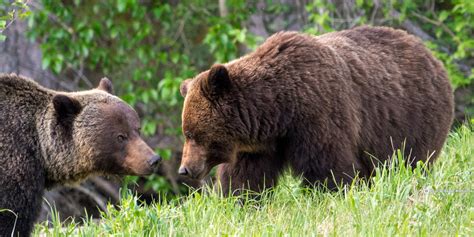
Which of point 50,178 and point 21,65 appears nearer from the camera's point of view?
point 50,178

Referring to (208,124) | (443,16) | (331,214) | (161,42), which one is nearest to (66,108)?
(208,124)

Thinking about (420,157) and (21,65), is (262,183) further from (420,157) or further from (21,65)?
(21,65)

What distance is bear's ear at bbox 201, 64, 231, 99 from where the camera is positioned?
254 inches

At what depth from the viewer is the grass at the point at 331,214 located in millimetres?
5059

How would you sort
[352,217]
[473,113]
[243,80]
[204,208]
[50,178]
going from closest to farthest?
[352,217], [204,208], [50,178], [243,80], [473,113]

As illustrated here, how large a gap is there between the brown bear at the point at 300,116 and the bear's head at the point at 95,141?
42 cm

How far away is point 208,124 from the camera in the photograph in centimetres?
655

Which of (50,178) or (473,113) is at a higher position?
(50,178)

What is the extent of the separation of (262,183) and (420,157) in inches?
54.3

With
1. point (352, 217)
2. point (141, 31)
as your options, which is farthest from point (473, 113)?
point (352, 217)

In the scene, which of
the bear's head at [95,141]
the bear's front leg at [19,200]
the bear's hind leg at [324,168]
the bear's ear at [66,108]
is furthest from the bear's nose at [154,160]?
the bear's hind leg at [324,168]

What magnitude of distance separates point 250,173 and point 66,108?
156 centimetres

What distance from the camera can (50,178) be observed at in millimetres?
6211

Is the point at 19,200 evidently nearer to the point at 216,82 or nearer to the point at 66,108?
the point at 66,108
